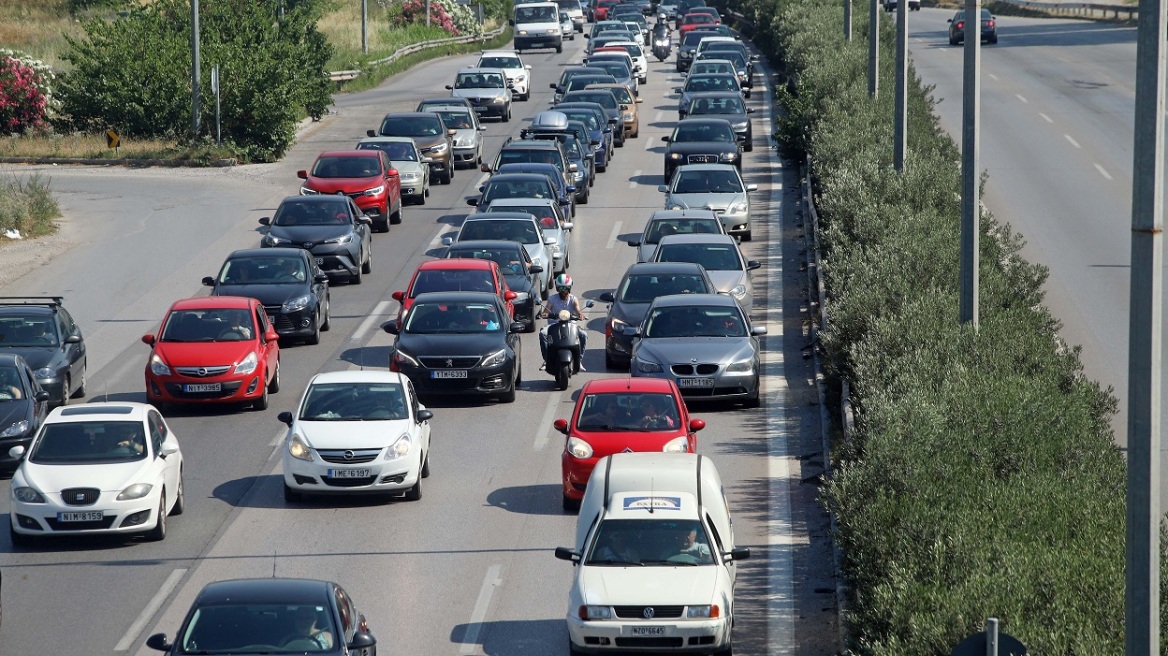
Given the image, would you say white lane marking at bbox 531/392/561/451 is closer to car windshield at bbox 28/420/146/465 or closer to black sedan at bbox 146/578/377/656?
car windshield at bbox 28/420/146/465

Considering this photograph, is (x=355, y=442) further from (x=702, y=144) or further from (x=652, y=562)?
(x=702, y=144)

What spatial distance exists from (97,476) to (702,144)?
27.0m

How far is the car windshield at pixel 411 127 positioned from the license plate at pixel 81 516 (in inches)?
1092

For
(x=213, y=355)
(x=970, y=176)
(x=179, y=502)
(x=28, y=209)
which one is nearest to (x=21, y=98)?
(x=28, y=209)

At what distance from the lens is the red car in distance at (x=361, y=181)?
3728 cm

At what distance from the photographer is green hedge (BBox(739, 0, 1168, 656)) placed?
423 inches

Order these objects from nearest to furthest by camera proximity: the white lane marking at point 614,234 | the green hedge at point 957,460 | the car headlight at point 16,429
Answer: the green hedge at point 957,460, the car headlight at point 16,429, the white lane marking at point 614,234

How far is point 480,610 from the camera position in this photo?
1498 centimetres

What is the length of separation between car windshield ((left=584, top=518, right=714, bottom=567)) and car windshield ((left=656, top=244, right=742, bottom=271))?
572 inches

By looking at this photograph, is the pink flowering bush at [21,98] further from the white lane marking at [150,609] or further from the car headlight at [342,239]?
the white lane marking at [150,609]

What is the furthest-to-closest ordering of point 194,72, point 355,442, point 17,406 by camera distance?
point 194,72, point 17,406, point 355,442

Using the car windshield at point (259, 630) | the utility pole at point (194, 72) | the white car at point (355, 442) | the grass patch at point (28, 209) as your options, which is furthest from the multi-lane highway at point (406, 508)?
the utility pole at point (194, 72)

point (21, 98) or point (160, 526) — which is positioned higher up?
point (21, 98)

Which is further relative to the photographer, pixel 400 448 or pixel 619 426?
pixel 400 448
